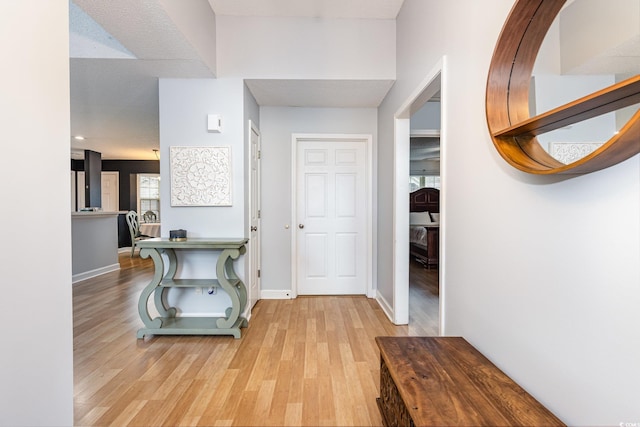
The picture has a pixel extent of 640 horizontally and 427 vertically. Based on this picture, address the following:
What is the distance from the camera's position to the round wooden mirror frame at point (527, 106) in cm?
69

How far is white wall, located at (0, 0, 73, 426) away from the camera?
0.92 meters

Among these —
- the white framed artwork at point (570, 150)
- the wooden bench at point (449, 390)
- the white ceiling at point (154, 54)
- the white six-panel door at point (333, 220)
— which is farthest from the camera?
the white six-panel door at point (333, 220)

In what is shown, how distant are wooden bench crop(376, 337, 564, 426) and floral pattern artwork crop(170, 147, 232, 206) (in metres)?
2.09

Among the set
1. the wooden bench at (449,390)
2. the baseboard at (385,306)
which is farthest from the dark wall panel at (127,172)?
the wooden bench at (449,390)

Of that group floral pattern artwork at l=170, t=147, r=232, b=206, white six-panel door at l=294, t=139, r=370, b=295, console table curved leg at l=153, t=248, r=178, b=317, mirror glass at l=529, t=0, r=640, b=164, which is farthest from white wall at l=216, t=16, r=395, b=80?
mirror glass at l=529, t=0, r=640, b=164

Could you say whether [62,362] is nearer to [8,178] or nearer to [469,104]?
[8,178]

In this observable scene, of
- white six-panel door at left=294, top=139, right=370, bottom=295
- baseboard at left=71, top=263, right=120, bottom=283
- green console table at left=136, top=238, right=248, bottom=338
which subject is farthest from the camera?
baseboard at left=71, top=263, right=120, bottom=283

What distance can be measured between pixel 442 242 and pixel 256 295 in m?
2.40

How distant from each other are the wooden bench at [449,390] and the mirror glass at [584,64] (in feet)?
2.64

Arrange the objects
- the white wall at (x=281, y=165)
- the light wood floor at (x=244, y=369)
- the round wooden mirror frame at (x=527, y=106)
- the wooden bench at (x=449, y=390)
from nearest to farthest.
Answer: the round wooden mirror frame at (x=527, y=106), the wooden bench at (x=449, y=390), the light wood floor at (x=244, y=369), the white wall at (x=281, y=165)

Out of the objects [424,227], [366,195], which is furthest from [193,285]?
[424,227]

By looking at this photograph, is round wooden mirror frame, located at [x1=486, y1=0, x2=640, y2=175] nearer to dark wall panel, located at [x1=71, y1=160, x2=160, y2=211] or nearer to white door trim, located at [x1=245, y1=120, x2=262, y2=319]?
white door trim, located at [x1=245, y1=120, x2=262, y2=319]

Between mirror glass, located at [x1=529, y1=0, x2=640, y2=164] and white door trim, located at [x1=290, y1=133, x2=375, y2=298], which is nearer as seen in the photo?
mirror glass, located at [x1=529, y1=0, x2=640, y2=164]

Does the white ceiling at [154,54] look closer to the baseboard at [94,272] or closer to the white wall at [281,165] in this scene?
the white wall at [281,165]
